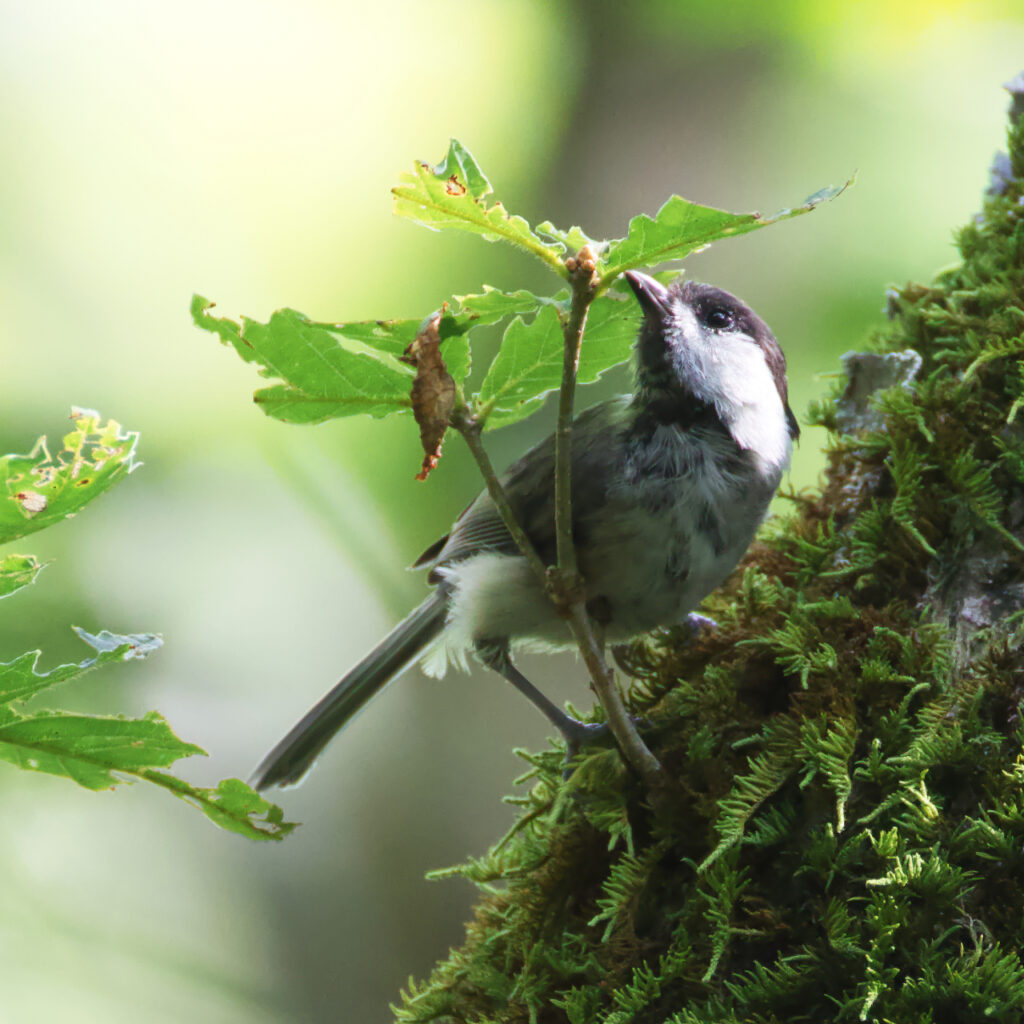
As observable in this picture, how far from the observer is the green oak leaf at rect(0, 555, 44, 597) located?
0.94 metres

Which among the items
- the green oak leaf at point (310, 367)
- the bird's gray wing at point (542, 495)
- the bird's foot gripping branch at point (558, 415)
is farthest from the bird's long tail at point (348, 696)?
the green oak leaf at point (310, 367)

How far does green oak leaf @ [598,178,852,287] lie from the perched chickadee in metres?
0.70

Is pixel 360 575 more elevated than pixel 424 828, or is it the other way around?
pixel 360 575

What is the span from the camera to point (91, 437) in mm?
1153

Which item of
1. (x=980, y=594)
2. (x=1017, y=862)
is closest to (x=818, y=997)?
(x=1017, y=862)

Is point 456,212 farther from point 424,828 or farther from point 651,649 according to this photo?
point 424,828

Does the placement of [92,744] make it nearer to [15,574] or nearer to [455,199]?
[15,574]

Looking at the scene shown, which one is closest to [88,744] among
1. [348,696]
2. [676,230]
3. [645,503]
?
[676,230]

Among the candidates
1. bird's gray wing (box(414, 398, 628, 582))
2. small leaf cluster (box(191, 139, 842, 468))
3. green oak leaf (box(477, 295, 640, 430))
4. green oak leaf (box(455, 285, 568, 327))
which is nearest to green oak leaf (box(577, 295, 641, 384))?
small leaf cluster (box(191, 139, 842, 468))

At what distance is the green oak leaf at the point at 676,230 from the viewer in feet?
3.70

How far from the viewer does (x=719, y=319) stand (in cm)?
239

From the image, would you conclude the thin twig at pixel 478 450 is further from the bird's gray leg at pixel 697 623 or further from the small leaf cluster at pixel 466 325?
the bird's gray leg at pixel 697 623

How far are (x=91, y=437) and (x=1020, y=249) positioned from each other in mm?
1941

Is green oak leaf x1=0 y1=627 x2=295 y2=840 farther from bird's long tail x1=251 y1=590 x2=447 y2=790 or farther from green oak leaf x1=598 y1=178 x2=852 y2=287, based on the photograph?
bird's long tail x1=251 y1=590 x2=447 y2=790
